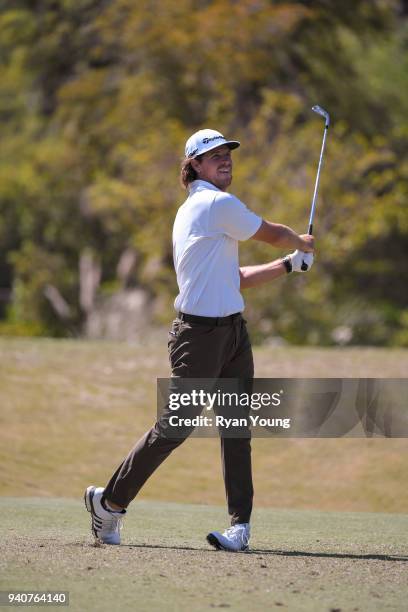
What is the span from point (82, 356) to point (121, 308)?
38.9 feet

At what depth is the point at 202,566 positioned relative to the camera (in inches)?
221

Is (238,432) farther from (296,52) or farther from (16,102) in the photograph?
(16,102)

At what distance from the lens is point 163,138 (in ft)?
84.2

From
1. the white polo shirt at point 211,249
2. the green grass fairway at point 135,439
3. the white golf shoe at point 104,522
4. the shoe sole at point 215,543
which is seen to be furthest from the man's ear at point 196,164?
the green grass fairway at point 135,439

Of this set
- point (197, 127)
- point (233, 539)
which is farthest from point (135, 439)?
point (197, 127)

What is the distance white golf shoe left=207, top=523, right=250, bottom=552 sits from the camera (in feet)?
20.6

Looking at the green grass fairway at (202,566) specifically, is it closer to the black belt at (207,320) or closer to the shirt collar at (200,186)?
the black belt at (207,320)

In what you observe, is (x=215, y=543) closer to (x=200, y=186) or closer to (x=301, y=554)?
(x=301, y=554)

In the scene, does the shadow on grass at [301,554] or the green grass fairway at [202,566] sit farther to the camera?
the shadow on grass at [301,554]

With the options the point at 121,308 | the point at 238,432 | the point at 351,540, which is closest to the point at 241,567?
the point at 238,432

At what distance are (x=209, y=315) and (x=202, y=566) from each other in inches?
53.0

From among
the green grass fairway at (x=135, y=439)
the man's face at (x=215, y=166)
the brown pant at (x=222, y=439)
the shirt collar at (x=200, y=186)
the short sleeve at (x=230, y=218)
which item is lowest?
the green grass fairway at (x=135, y=439)

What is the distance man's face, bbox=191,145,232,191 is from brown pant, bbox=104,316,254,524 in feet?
2.49

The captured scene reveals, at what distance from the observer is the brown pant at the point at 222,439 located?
628 centimetres
